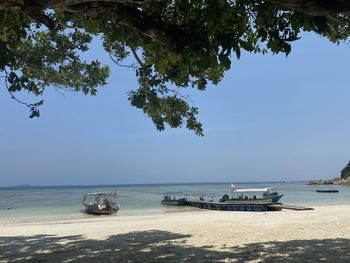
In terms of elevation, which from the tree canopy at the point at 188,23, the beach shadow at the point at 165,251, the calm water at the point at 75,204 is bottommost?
the calm water at the point at 75,204

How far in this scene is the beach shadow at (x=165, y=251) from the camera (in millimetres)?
9370

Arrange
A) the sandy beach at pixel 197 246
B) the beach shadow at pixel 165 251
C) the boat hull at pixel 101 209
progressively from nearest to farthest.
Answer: the beach shadow at pixel 165 251
the sandy beach at pixel 197 246
the boat hull at pixel 101 209

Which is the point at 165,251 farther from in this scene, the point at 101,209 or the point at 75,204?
the point at 75,204

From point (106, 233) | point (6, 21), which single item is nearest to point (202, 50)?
point (6, 21)

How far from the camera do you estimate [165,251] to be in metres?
10.8

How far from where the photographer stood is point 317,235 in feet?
42.8

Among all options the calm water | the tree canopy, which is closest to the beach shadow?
the tree canopy

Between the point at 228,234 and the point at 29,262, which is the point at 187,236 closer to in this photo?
the point at 228,234

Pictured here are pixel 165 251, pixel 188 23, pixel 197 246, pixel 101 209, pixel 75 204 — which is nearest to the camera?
pixel 188 23

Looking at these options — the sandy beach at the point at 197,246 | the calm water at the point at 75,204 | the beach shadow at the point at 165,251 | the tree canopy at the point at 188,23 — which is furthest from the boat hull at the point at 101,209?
the tree canopy at the point at 188,23

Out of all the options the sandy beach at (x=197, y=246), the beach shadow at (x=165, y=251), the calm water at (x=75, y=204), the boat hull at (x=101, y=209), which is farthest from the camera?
the calm water at (x=75, y=204)

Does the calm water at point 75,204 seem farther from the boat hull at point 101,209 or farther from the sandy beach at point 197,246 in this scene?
the sandy beach at point 197,246

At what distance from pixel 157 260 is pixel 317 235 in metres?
5.81

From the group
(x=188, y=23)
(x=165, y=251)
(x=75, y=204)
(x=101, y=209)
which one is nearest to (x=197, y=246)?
(x=165, y=251)
